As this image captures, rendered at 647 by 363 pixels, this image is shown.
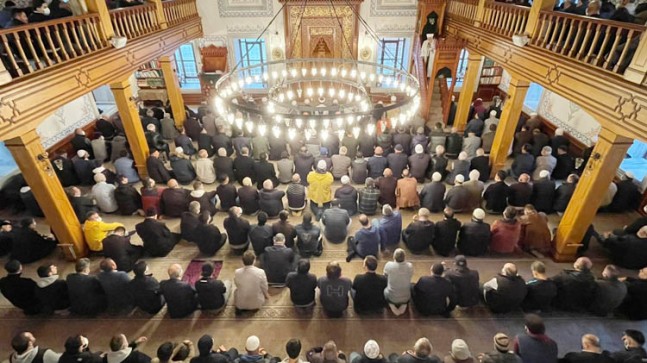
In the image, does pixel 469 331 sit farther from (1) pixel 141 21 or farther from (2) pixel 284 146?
(1) pixel 141 21

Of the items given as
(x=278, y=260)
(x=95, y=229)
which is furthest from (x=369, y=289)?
(x=95, y=229)

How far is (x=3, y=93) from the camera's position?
455 centimetres

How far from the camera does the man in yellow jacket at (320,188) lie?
22.6ft

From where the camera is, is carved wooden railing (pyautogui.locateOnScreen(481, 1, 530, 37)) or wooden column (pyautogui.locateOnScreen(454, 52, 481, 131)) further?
wooden column (pyautogui.locateOnScreen(454, 52, 481, 131))

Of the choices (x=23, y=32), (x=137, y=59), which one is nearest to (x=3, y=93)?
(x=23, y=32)

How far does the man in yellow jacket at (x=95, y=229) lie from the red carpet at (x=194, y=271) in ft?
4.20

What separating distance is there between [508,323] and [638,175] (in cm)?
540

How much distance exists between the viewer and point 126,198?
23.1ft

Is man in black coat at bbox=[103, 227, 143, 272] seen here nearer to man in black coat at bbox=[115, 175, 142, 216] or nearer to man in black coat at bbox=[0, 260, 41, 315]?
man in black coat at bbox=[0, 260, 41, 315]

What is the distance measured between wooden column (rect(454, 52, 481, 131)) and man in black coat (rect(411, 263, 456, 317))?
6.86 meters

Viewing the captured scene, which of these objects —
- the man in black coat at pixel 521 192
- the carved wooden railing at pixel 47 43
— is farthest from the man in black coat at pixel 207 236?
the man in black coat at pixel 521 192

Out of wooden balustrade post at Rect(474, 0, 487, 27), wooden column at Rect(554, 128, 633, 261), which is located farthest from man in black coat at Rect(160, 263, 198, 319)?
wooden balustrade post at Rect(474, 0, 487, 27)

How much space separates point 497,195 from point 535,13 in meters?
3.27

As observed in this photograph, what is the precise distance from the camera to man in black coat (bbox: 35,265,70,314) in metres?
4.79
